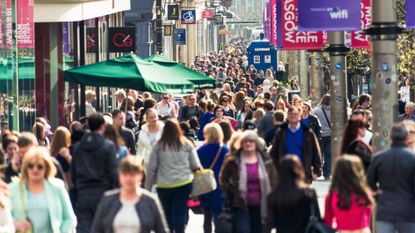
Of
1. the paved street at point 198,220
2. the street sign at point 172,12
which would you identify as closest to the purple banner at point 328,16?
the paved street at point 198,220

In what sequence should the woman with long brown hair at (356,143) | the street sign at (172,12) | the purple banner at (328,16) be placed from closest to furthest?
1. the woman with long brown hair at (356,143)
2. the purple banner at (328,16)
3. the street sign at (172,12)

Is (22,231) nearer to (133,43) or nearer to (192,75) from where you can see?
(192,75)

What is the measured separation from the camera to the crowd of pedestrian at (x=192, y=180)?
11.9 metres

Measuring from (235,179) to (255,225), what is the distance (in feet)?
2.00

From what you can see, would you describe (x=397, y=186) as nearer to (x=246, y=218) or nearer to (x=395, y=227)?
(x=395, y=227)

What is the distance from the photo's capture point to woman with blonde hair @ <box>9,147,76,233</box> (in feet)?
39.3

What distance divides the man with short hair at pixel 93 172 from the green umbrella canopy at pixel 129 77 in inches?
286

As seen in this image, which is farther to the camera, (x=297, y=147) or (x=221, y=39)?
(x=221, y=39)

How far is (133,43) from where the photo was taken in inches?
1336

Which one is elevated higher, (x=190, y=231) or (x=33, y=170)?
(x=33, y=170)

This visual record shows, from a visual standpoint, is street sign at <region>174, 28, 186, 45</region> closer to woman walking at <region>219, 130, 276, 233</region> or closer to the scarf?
woman walking at <region>219, 130, 276, 233</region>

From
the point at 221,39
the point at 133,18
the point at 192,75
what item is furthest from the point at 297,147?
the point at 221,39

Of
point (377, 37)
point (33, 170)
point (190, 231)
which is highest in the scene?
point (377, 37)

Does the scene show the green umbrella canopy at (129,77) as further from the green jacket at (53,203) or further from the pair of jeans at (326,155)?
the green jacket at (53,203)
